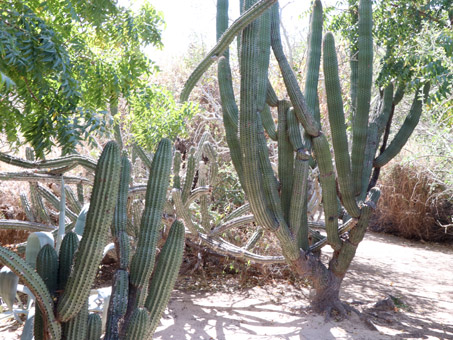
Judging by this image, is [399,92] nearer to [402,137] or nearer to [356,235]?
[402,137]

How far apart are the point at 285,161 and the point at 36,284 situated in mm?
2934

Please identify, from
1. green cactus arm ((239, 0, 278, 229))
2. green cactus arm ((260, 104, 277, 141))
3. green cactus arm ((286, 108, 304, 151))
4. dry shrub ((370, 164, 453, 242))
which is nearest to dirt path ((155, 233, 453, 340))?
green cactus arm ((239, 0, 278, 229))

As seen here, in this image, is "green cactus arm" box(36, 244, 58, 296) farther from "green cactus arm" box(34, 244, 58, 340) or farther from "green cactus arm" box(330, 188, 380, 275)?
"green cactus arm" box(330, 188, 380, 275)

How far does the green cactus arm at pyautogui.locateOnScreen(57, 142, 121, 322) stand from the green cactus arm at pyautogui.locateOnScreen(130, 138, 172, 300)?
426 mm

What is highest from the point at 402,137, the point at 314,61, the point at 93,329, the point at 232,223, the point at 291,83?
the point at 314,61

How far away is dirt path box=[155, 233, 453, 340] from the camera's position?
5.21 m

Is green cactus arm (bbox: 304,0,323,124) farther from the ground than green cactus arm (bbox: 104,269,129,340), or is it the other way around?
green cactus arm (bbox: 304,0,323,124)

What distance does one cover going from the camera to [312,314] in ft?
18.6

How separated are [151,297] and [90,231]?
2.14 ft

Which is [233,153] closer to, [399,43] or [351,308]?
[351,308]

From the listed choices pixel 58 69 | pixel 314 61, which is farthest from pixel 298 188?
pixel 58 69

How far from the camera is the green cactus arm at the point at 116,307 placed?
2.89 meters

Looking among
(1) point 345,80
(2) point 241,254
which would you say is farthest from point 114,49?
(1) point 345,80

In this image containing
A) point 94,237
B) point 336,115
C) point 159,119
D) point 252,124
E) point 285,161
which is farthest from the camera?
point 159,119
